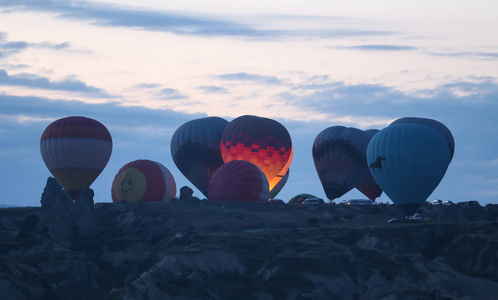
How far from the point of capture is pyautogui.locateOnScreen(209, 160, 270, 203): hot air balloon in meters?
95.8

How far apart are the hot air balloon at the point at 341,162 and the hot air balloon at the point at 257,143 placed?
359 inches

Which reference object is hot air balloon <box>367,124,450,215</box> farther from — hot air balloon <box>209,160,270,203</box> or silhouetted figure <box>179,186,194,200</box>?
silhouetted figure <box>179,186,194,200</box>

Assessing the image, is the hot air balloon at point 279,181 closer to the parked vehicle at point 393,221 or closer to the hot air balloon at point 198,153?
the hot air balloon at point 198,153

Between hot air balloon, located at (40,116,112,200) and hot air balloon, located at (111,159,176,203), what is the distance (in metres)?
3.13

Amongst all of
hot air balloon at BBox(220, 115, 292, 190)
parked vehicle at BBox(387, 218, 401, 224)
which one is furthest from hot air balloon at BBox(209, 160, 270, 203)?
parked vehicle at BBox(387, 218, 401, 224)

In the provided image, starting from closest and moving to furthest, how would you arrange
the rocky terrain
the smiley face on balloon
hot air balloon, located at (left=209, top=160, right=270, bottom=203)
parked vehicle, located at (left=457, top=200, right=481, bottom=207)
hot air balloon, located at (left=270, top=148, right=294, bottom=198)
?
the rocky terrain → hot air balloon, located at (left=209, top=160, right=270, bottom=203) → the smiley face on balloon → parked vehicle, located at (left=457, top=200, right=481, bottom=207) → hot air balloon, located at (left=270, top=148, right=294, bottom=198)

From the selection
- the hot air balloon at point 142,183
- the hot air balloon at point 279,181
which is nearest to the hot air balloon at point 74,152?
the hot air balloon at point 142,183

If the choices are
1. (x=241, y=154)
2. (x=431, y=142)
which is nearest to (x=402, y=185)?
(x=431, y=142)

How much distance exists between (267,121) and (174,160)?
13044 mm

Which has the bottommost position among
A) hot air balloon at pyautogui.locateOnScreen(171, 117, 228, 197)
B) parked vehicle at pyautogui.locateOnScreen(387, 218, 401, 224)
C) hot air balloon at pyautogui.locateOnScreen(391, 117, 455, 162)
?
parked vehicle at pyautogui.locateOnScreen(387, 218, 401, 224)

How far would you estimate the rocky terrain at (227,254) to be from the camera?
233ft

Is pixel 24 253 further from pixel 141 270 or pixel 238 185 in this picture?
pixel 238 185

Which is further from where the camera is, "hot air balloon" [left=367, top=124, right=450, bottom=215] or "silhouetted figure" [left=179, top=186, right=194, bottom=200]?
"silhouetted figure" [left=179, top=186, right=194, bottom=200]

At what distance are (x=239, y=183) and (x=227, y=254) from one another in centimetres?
2198
